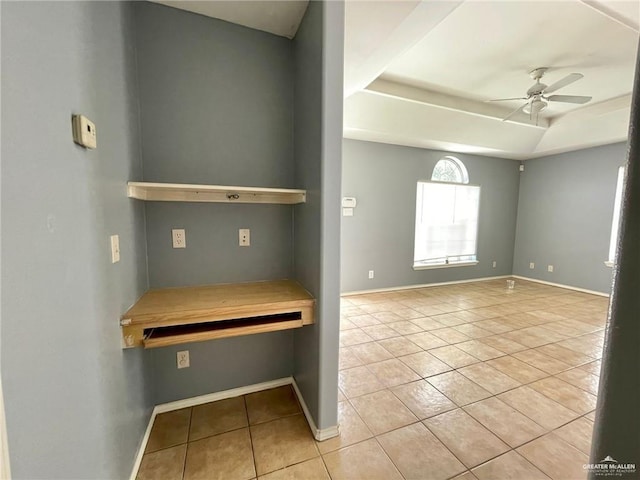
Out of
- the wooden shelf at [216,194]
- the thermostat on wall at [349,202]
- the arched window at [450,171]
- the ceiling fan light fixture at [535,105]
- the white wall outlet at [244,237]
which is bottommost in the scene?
the white wall outlet at [244,237]

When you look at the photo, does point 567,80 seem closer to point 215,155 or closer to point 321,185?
point 321,185

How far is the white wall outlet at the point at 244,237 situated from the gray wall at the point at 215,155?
0.04m

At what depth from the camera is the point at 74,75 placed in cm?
92

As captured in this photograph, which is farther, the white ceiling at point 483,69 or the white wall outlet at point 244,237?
the white ceiling at point 483,69

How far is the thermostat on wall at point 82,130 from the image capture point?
2.97ft

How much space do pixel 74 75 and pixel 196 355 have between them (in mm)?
1659

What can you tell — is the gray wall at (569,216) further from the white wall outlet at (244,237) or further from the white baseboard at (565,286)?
the white wall outlet at (244,237)

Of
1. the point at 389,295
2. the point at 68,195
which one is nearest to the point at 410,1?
the point at 68,195

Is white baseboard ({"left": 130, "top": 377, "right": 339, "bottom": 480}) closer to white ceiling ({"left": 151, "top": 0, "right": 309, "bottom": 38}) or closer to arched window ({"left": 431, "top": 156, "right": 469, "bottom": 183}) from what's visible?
white ceiling ({"left": 151, "top": 0, "right": 309, "bottom": 38})

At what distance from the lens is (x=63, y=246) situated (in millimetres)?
838

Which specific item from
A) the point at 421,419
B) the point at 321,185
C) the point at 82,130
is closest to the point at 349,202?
the point at 321,185

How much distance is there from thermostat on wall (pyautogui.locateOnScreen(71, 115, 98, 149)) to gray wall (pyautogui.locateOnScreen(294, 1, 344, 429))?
967mm

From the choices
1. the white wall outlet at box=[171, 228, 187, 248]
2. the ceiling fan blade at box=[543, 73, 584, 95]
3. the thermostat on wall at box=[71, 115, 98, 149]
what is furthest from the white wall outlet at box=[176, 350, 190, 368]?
the ceiling fan blade at box=[543, 73, 584, 95]

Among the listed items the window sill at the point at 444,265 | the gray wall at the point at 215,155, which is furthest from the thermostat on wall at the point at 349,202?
the gray wall at the point at 215,155
